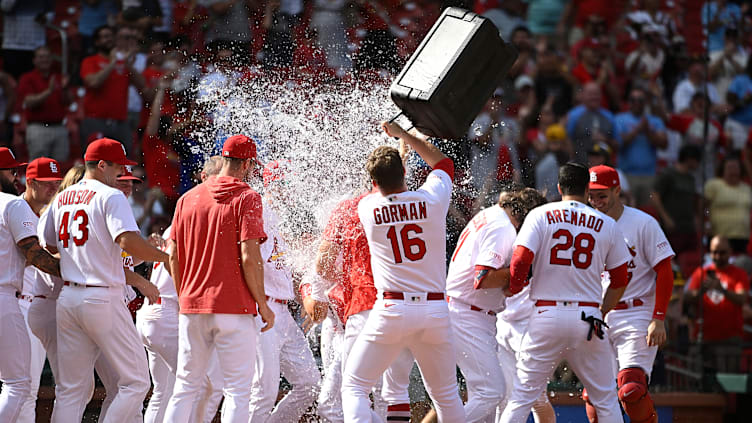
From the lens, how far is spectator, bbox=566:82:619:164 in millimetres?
13258

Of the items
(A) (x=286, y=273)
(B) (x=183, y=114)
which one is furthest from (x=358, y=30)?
(A) (x=286, y=273)

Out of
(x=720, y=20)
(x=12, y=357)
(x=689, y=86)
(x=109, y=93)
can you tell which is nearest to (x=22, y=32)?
(x=109, y=93)

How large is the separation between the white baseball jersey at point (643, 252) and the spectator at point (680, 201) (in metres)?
5.26

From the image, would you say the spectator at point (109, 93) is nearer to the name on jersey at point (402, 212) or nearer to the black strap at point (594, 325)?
the name on jersey at point (402, 212)

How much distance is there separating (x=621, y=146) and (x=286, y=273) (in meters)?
7.12

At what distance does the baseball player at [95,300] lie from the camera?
671 centimetres

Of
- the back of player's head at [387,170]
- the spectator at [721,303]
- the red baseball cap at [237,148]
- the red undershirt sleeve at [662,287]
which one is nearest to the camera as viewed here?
the back of player's head at [387,170]

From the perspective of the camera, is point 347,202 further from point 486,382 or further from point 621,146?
point 621,146

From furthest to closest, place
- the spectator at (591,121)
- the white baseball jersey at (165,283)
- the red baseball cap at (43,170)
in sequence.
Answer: the spectator at (591,121) → the white baseball jersey at (165,283) → the red baseball cap at (43,170)

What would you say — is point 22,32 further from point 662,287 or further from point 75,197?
point 662,287

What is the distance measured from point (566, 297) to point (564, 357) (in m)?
0.40

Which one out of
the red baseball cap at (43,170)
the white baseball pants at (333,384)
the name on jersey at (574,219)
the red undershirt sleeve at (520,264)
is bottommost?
the white baseball pants at (333,384)

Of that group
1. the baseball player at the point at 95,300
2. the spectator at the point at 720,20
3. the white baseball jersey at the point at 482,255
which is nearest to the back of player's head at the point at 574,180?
the white baseball jersey at the point at 482,255

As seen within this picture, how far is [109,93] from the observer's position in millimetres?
12109
